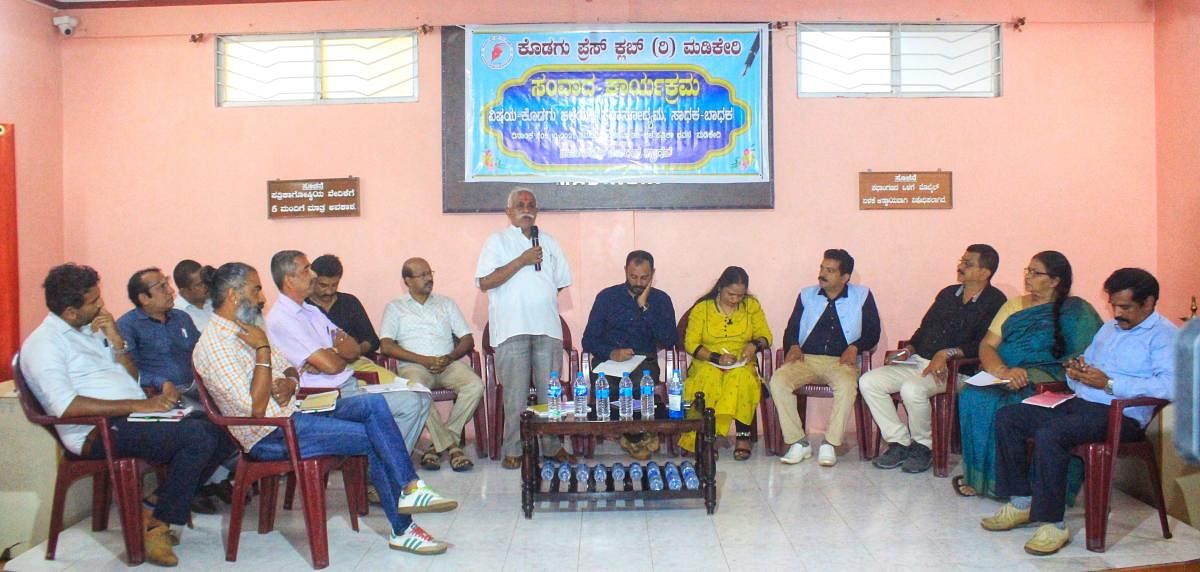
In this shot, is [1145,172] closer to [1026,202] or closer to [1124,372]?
[1026,202]

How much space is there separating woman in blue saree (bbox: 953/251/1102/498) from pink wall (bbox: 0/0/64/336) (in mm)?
5400

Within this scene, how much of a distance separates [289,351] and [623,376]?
1652 mm

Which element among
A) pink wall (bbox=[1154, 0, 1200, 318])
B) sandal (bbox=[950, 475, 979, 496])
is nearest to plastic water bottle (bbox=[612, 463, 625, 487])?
sandal (bbox=[950, 475, 979, 496])

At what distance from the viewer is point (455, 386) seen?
5.63m

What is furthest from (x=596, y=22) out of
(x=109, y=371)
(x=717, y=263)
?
(x=109, y=371)

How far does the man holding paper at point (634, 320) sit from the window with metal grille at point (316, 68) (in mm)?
1894

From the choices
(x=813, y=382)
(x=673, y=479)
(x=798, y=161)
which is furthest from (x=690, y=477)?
(x=798, y=161)

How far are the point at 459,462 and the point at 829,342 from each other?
7.42 ft

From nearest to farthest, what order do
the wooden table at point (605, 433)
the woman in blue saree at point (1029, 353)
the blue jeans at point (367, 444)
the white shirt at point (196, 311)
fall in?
the blue jeans at point (367, 444), the wooden table at point (605, 433), the woman in blue saree at point (1029, 353), the white shirt at point (196, 311)

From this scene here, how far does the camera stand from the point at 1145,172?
20.9 ft

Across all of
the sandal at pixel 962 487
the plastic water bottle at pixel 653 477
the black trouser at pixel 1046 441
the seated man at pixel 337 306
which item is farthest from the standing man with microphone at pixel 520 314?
the black trouser at pixel 1046 441

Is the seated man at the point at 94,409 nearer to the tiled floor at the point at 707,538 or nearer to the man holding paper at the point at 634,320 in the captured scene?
the tiled floor at the point at 707,538

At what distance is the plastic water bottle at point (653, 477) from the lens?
14.5 feet

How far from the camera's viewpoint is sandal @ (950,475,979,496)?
471 centimetres
